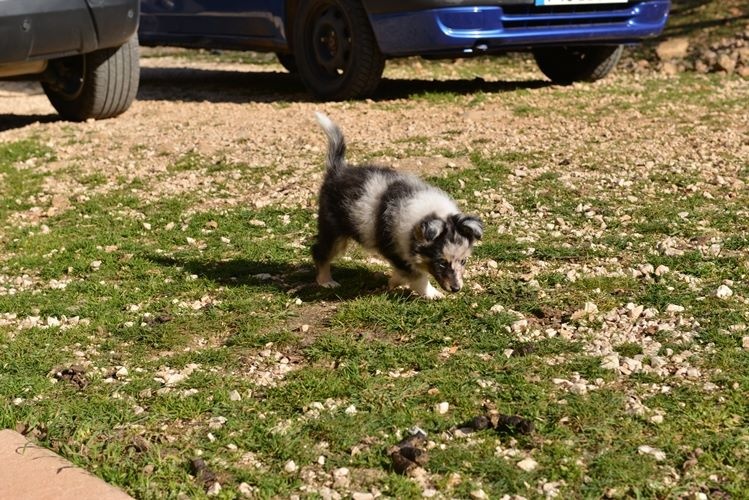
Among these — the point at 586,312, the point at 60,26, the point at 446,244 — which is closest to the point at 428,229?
the point at 446,244

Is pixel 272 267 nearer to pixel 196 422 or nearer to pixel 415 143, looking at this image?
pixel 196 422

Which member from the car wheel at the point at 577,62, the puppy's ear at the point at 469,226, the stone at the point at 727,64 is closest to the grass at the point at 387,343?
the puppy's ear at the point at 469,226

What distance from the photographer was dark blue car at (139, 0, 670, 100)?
32.0 feet

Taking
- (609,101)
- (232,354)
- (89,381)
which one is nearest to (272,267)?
(232,354)

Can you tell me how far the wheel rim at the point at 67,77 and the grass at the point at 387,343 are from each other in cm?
249

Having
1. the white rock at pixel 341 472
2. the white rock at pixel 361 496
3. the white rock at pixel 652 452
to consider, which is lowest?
the white rock at pixel 341 472

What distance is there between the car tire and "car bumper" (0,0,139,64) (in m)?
0.46

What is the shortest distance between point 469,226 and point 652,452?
1.84m

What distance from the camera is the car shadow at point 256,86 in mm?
11328

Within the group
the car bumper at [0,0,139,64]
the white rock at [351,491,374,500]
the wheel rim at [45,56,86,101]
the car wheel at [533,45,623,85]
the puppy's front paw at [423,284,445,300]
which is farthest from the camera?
the car wheel at [533,45,623,85]

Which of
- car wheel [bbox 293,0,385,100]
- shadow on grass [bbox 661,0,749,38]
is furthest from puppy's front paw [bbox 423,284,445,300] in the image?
shadow on grass [bbox 661,0,749,38]

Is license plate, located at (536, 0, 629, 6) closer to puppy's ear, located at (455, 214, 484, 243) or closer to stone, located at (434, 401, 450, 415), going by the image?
puppy's ear, located at (455, 214, 484, 243)

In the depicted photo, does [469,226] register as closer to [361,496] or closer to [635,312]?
[635,312]

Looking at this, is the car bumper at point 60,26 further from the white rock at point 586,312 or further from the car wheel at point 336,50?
the white rock at point 586,312
